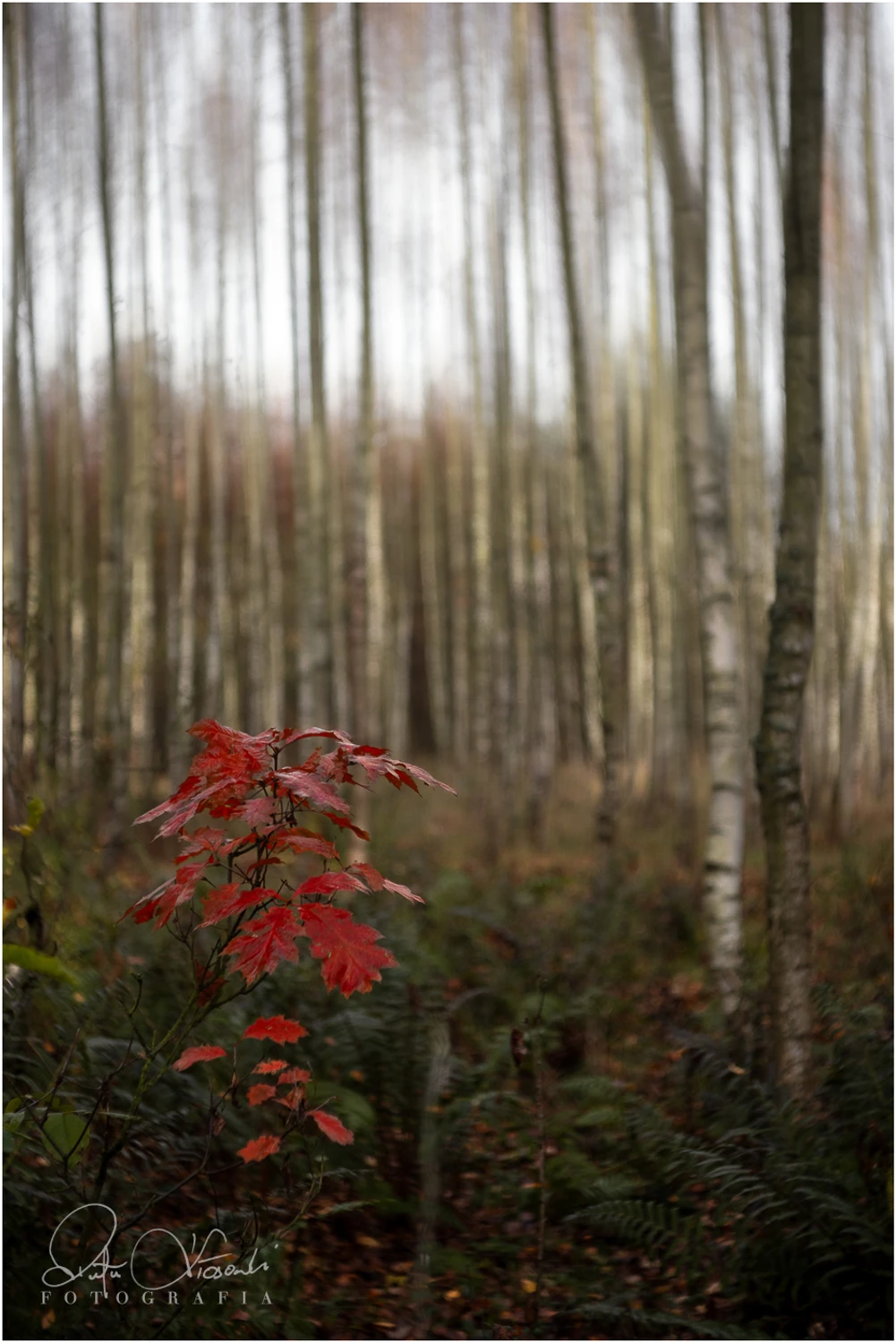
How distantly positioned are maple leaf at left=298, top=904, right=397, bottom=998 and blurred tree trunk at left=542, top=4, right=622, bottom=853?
3636 millimetres

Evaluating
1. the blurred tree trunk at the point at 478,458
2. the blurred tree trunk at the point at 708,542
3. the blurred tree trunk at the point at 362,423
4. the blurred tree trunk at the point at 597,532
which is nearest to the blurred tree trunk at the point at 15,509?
the blurred tree trunk at the point at 362,423

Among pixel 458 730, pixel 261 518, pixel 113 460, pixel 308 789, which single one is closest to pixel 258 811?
pixel 308 789

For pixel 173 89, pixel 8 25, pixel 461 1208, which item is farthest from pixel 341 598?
pixel 461 1208

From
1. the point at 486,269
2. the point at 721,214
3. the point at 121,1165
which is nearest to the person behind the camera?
the point at 121,1165

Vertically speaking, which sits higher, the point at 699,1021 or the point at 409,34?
the point at 409,34

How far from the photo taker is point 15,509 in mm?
4695

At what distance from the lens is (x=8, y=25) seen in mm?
5141

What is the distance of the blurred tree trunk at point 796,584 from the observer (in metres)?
2.86

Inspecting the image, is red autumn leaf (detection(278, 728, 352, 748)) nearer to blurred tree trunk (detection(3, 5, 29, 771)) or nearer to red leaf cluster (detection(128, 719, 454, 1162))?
red leaf cluster (detection(128, 719, 454, 1162))

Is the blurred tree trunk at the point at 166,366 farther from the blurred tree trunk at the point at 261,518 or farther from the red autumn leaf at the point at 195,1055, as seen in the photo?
the red autumn leaf at the point at 195,1055

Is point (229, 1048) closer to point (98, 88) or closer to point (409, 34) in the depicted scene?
point (98, 88)

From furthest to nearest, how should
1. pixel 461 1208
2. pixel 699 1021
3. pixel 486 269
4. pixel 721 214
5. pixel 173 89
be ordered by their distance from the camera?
pixel 486 269 < pixel 173 89 < pixel 721 214 < pixel 699 1021 < pixel 461 1208

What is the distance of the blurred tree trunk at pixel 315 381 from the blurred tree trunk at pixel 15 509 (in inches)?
71.8

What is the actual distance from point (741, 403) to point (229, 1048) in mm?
7556
